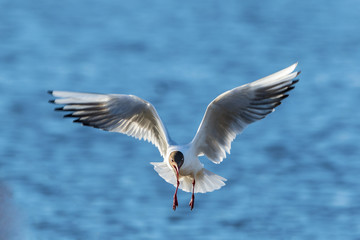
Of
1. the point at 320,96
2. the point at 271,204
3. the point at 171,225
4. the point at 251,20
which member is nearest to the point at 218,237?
the point at 171,225

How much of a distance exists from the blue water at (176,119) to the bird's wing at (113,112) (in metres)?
1.48

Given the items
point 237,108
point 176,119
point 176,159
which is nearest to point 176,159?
point 176,159

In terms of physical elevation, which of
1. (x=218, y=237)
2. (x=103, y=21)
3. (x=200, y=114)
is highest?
(x=103, y=21)

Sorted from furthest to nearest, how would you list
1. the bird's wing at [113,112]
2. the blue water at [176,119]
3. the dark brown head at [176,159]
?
the blue water at [176,119] → the bird's wing at [113,112] → the dark brown head at [176,159]

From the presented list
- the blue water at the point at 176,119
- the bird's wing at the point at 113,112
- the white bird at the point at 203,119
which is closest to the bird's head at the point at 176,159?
the white bird at the point at 203,119

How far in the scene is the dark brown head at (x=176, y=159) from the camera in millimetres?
6887

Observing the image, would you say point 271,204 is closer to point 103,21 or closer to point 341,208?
point 341,208

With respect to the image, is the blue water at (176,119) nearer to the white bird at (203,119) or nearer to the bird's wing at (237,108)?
the white bird at (203,119)

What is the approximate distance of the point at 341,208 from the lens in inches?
418

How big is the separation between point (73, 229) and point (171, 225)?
1158 mm

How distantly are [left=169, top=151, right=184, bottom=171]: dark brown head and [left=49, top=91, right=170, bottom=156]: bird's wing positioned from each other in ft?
0.84

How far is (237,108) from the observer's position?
7070 mm

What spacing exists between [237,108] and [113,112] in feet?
3.51

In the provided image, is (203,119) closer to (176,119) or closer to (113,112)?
(113,112)
